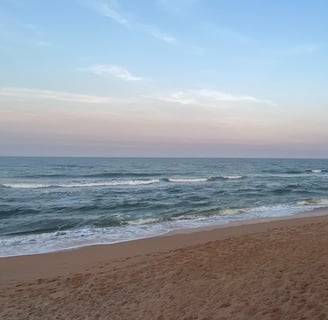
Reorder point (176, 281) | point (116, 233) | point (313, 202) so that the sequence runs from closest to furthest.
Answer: point (176, 281) → point (116, 233) → point (313, 202)

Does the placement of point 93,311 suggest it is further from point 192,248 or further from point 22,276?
point 192,248

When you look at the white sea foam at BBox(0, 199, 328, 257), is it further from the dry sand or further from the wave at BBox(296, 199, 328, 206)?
the wave at BBox(296, 199, 328, 206)

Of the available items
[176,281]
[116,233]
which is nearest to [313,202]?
[116,233]

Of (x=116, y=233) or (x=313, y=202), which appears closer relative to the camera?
(x=116, y=233)

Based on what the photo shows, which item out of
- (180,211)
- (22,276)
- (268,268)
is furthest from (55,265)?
(180,211)

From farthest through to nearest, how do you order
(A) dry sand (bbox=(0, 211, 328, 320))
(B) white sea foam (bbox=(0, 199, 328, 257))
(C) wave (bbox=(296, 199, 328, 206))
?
1. (C) wave (bbox=(296, 199, 328, 206))
2. (B) white sea foam (bbox=(0, 199, 328, 257))
3. (A) dry sand (bbox=(0, 211, 328, 320))

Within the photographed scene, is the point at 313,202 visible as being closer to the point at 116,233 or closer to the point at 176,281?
the point at 116,233

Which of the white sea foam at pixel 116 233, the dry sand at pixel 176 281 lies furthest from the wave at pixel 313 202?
the dry sand at pixel 176 281

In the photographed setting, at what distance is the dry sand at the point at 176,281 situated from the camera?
5297mm

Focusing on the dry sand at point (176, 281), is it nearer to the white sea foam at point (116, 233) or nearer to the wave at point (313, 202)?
the white sea foam at point (116, 233)

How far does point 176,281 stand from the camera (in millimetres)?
6719

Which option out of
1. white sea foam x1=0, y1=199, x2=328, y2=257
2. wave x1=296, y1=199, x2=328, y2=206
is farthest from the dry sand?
wave x1=296, y1=199, x2=328, y2=206

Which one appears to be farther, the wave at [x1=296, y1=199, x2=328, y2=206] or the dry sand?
the wave at [x1=296, y1=199, x2=328, y2=206]

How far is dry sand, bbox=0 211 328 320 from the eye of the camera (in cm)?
530
